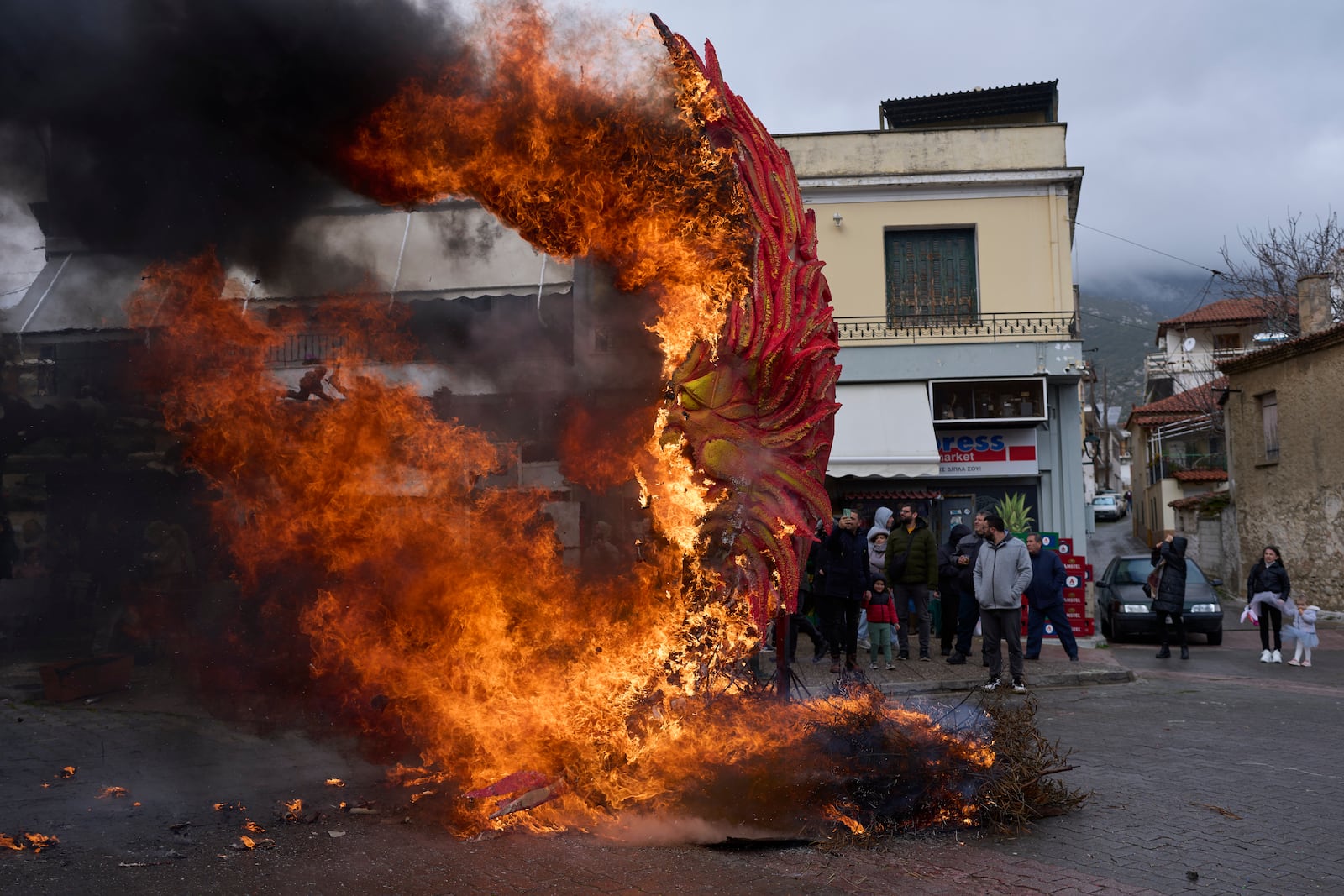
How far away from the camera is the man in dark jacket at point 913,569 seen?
1238 centimetres

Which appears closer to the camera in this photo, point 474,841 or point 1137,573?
point 474,841

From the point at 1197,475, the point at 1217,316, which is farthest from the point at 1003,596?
the point at 1217,316

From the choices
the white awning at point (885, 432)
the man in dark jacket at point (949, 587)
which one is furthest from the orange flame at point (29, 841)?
the white awning at point (885, 432)

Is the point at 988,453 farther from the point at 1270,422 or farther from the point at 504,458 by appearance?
the point at 504,458

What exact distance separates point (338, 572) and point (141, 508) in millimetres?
1147

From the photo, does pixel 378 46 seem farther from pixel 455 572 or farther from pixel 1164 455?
pixel 1164 455

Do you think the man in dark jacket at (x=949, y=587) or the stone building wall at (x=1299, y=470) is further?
the stone building wall at (x=1299, y=470)

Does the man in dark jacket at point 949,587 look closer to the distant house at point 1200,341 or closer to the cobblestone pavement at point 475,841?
the cobblestone pavement at point 475,841

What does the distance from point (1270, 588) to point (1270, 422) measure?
11809mm

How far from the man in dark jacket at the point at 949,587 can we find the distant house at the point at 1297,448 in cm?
1212

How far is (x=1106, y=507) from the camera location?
59.4 meters

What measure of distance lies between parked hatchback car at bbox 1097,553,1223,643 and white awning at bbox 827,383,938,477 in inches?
135

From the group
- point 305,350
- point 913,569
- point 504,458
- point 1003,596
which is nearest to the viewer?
point 305,350

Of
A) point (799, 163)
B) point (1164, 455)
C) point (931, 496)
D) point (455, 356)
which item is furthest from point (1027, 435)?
point (1164, 455)
